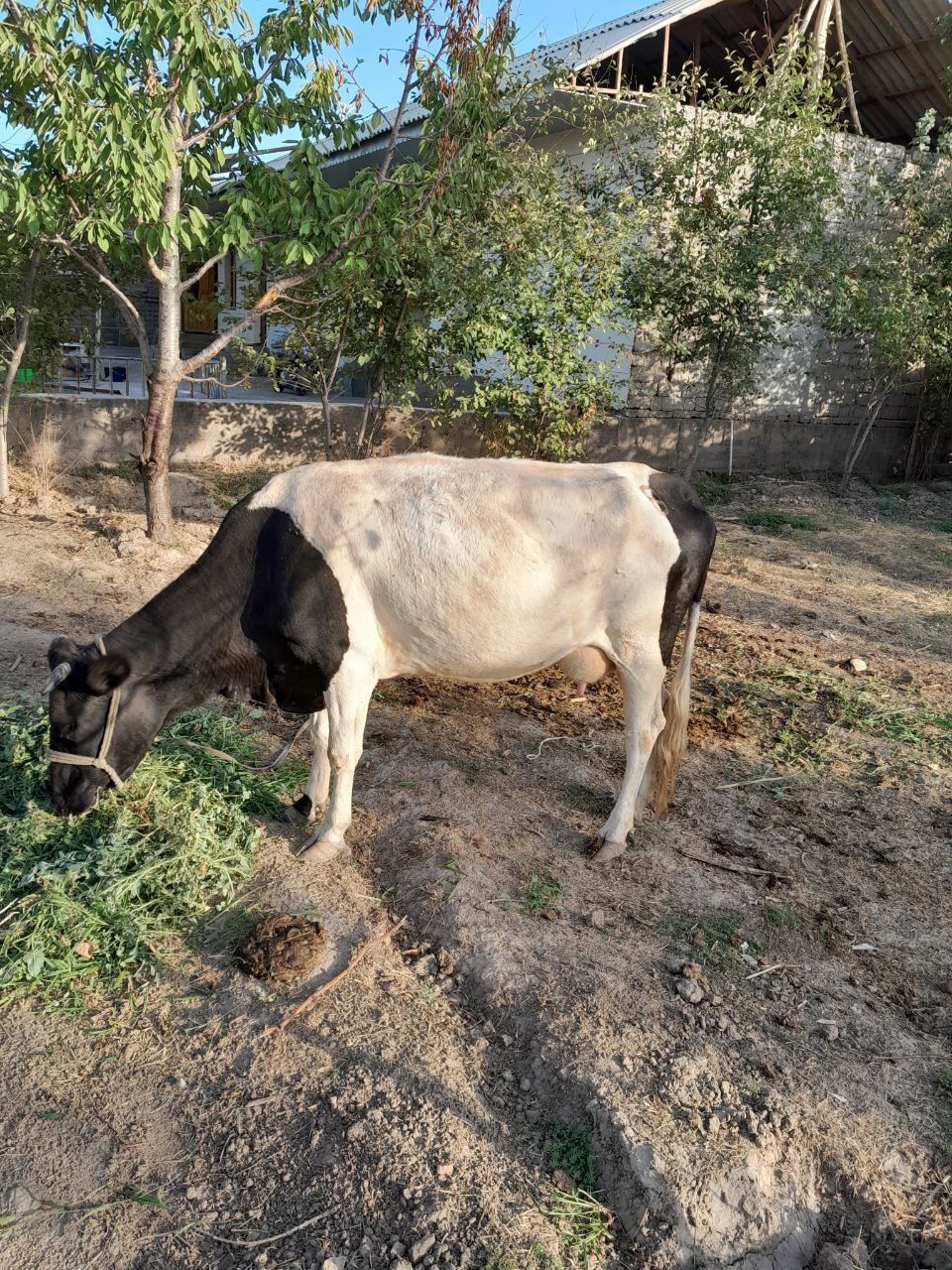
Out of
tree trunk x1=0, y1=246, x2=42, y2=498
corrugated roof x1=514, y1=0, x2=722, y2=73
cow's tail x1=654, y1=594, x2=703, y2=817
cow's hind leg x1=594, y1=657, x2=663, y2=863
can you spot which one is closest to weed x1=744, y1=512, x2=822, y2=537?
corrugated roof x1=514, y1=0, x2=722, y2=73

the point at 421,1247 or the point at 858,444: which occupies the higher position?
the point at 858,444

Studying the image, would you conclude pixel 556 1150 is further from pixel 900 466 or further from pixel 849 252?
pixel 900 466

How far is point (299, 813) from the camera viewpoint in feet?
14.6

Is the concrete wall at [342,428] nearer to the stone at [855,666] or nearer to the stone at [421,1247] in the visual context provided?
the stone at [855,666]

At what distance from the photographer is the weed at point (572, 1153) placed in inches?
108

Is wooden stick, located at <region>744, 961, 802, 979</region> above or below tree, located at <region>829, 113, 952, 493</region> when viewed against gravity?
below

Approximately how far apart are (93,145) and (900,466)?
49.2ft

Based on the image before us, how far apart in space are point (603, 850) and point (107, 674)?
2259 millimetres

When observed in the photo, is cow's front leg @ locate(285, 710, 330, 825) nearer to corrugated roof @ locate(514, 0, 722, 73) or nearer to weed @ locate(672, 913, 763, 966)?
weed @ locate(672, 913, 763, 966)

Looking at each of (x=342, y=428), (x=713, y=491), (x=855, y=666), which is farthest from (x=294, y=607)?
(x=713, y=491)

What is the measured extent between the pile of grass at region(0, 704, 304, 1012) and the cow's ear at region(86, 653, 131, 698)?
1.58 ft

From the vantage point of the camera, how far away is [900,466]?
17.0 meters

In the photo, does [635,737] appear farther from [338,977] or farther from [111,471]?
[111,471]

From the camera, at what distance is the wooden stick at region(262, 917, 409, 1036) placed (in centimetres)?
320
